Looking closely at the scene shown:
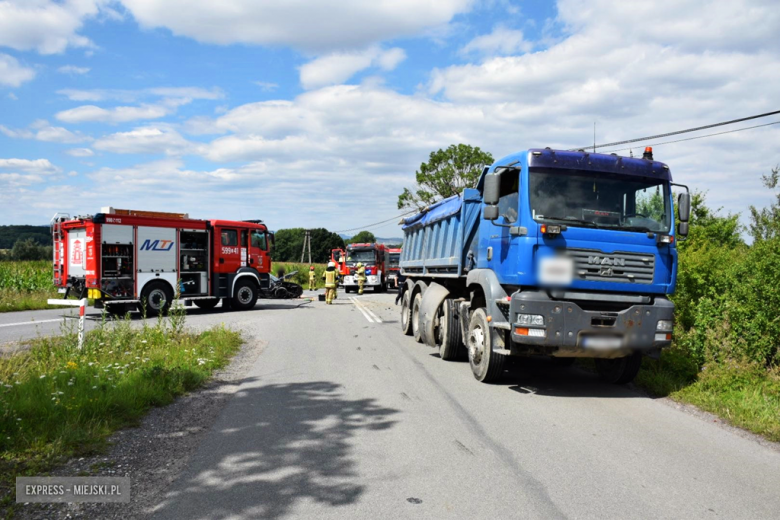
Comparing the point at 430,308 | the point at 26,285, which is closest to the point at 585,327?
the point at 430,308

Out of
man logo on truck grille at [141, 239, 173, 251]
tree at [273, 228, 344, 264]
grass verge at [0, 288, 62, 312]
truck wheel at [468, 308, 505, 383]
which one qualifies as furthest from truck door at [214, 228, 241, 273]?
tree at [273, 228, 344, 264]

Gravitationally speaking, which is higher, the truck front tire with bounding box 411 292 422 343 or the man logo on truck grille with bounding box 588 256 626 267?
the man logo on truck grille with bounding box 588 256 626 267

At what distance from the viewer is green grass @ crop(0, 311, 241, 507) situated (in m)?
4.87

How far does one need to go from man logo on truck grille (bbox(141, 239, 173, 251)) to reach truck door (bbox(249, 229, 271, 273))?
3.13 meters

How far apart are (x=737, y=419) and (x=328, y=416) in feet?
14.4

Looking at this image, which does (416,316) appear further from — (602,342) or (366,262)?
(366,262)

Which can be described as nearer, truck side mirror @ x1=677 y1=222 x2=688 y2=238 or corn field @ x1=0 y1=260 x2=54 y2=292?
truck side mirror @ x1=677 y1=222 x2=688 y2=238

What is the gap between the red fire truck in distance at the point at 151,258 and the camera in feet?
55.3

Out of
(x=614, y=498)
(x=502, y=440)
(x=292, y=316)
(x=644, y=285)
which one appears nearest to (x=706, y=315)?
(x=644, y=285)

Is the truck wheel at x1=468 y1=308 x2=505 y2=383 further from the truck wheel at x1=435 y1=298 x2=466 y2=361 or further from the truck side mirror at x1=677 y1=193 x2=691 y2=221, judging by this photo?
the truck side mirror at x1=677 y1=193 x2=691 y2=221

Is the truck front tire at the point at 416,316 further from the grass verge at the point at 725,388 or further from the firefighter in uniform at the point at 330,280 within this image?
the firefighter in uniform at the point at 330,280

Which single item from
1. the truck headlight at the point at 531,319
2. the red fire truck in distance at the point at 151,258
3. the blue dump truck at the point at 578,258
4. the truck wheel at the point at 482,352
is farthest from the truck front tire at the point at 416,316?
the red fire truck in distance at the point at 151,258

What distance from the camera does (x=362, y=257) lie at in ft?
116

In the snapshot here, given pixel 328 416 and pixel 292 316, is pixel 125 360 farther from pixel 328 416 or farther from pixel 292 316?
pixel 292 316
